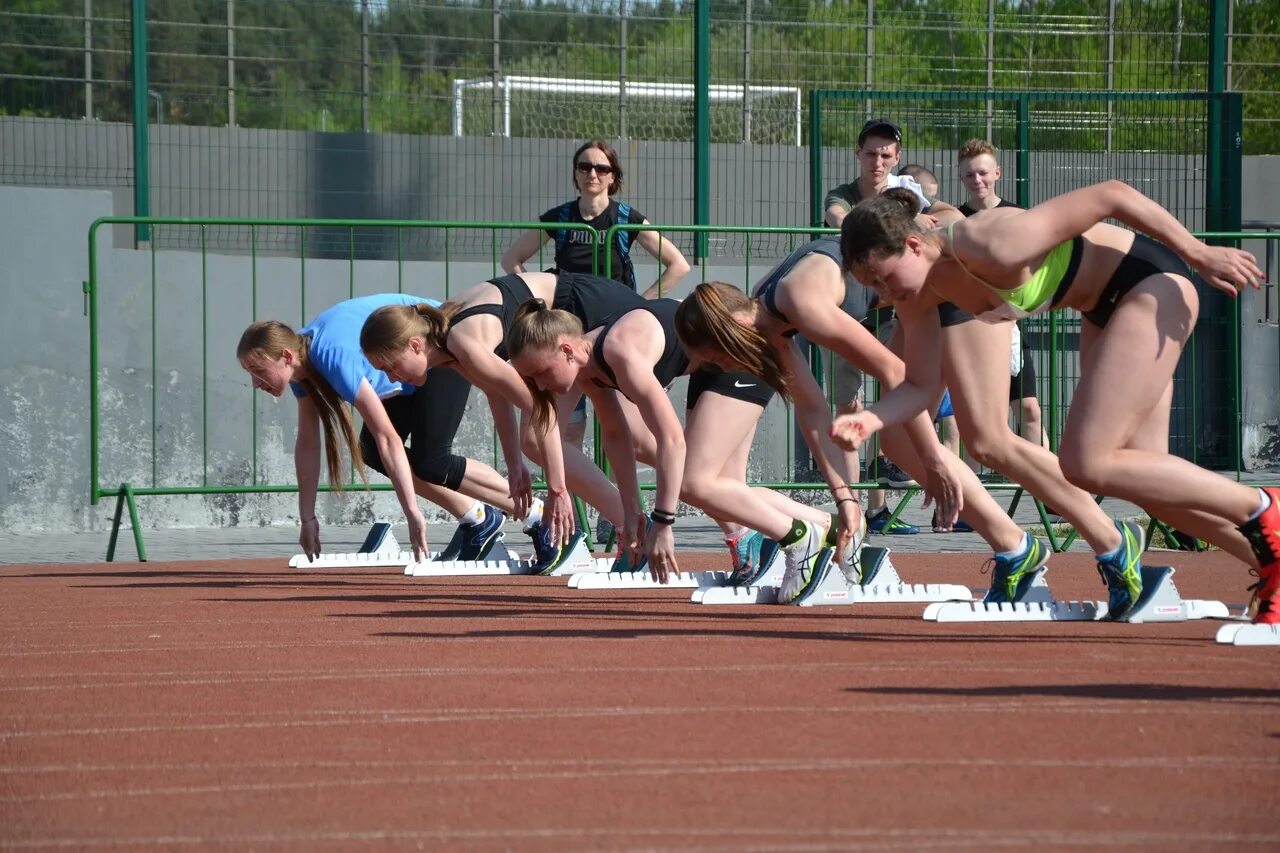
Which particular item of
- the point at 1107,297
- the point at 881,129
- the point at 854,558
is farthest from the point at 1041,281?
the point at 881,129

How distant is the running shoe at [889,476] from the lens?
9.41 m

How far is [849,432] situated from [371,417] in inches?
131

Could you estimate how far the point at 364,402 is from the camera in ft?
25.1

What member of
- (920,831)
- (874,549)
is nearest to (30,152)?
(874,549)

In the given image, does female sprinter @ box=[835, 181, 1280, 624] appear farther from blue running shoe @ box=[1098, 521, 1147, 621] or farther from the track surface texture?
the track surface texture

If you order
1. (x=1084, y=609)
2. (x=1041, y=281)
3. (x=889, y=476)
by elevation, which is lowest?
(x=889, y=476)

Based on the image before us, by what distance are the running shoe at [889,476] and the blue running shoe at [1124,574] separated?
3.61 metres

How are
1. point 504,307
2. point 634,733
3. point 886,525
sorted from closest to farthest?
1. point 634,733
2. point 504,307
3. point 886,525

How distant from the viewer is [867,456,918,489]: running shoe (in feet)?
30.9

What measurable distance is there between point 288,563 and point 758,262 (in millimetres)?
4349

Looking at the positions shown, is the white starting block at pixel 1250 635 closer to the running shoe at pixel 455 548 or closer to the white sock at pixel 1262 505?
the white sock at pixel 1262 505

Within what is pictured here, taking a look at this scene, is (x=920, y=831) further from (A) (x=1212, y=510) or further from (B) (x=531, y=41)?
(B) (x=531, y=41)

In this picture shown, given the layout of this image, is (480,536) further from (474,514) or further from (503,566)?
(503,566)

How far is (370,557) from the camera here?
8.69m
